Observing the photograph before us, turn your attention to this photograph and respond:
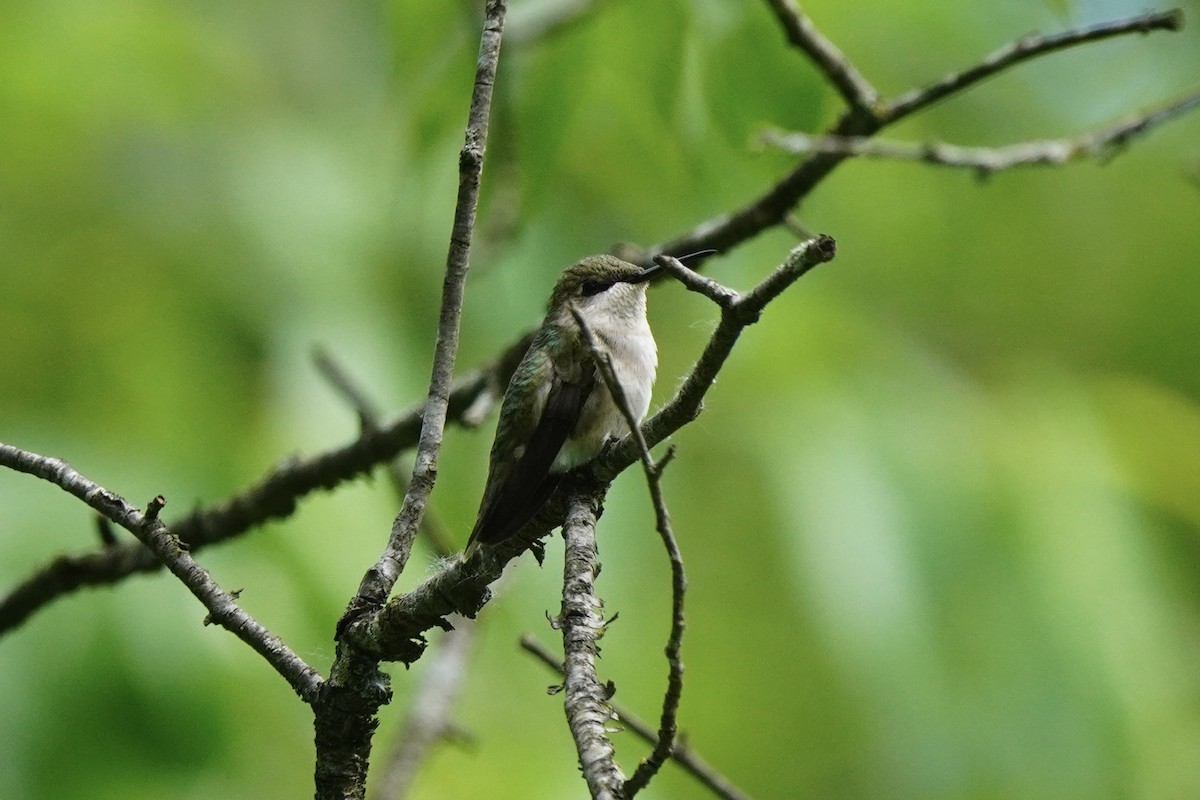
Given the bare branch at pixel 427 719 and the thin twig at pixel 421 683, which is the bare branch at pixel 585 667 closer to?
the thin twig at pixel 421 683

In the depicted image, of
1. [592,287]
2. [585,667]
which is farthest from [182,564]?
[592,287]

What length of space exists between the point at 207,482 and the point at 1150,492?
241 inches

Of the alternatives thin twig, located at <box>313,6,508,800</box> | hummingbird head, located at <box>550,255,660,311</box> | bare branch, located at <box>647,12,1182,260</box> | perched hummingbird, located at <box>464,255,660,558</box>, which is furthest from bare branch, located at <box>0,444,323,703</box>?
bare branch, located at <box>647,12,1182,260</box>

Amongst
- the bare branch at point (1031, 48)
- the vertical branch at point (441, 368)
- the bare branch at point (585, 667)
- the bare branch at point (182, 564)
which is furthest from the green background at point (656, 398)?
the bare branch at point (585, 667)

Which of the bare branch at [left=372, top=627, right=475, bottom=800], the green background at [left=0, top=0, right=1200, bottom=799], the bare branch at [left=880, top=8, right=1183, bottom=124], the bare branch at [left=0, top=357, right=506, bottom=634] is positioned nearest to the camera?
the bare branch at [left=880, top=8, right=1183, bottom=124]

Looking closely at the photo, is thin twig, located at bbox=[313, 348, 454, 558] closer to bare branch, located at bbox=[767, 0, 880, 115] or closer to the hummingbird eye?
the hummingbird eye

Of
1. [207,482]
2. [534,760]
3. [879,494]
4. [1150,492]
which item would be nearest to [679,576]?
[207,482]

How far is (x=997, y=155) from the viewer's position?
4.48 metres

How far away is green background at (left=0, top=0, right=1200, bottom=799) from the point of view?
16.5ft

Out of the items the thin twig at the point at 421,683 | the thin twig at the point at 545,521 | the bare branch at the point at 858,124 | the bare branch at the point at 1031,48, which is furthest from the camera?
the thin twig at the point at 421,683

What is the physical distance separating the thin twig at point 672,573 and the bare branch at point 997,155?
214cm

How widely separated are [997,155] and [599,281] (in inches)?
66.4

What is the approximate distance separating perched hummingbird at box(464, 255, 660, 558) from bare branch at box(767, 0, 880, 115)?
1007mm

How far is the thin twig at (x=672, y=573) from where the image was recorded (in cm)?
220
